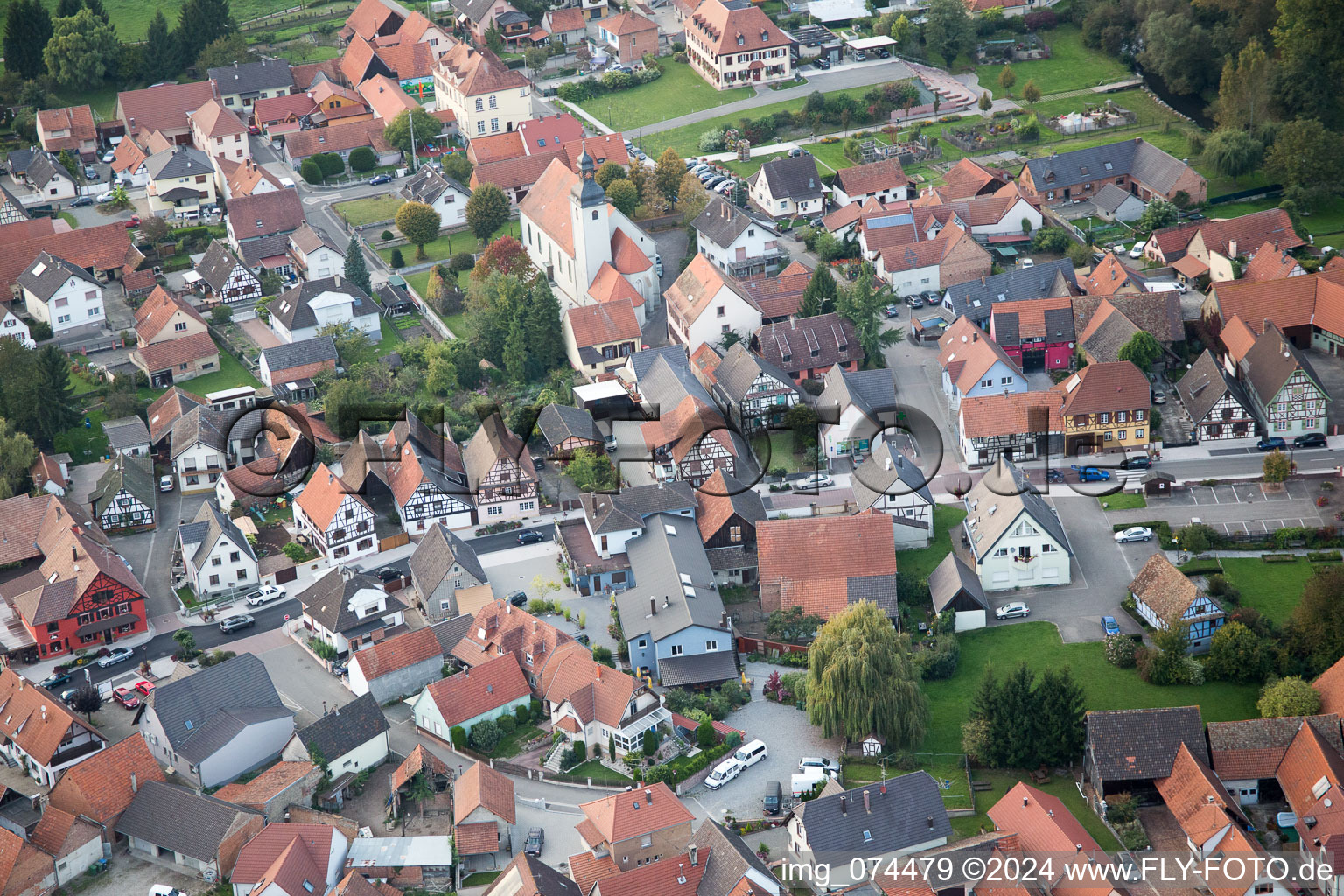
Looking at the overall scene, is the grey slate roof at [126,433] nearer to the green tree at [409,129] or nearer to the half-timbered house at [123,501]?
the half-timbered house at [123,501]

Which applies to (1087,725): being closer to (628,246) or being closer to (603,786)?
(603,786)

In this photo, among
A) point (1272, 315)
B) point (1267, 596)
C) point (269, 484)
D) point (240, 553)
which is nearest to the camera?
point (1267, 596)

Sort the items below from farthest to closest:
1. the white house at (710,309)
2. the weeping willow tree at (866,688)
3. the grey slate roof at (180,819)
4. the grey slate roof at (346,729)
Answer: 1. the white house at (710,309)
2. the grey slate roof at (346,729)
3. the weeping willow tree at (866,688)
4. the grey slate roof at (180,819)

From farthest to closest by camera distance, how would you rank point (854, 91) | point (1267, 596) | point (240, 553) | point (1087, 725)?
1. point (854, 91)
2. point (240, 553)
3. point (1267, 596)
4. point (1087, 725)

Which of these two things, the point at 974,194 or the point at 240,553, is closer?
the point at 240,553

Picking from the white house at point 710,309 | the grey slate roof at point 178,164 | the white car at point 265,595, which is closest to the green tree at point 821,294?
the white house at point 710,309

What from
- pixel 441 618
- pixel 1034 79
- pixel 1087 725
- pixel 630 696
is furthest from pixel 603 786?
pixel 1034 79

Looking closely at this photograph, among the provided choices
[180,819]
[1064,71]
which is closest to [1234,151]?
[1064,71]
